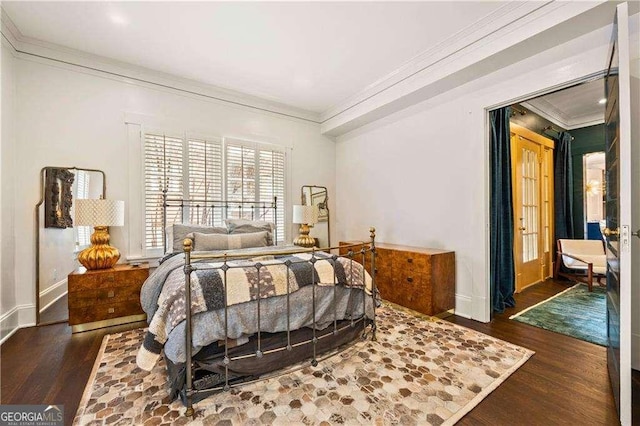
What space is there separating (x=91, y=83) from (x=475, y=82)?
439 cm

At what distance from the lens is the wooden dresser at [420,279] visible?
304 cm

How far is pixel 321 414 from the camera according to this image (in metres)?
1.62

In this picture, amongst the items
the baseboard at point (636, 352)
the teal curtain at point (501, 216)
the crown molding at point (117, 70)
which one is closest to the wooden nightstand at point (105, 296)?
the crown molding at point (117, 70)

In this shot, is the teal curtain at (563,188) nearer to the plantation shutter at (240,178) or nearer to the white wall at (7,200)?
the plantation shutter at (240,178)

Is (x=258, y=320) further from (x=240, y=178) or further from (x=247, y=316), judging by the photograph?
(x=240, y=178)

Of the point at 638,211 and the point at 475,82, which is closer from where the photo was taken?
the point at 638,211

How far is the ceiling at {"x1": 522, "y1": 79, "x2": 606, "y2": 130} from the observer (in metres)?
3.91

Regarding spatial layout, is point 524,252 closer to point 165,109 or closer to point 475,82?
point 475,82

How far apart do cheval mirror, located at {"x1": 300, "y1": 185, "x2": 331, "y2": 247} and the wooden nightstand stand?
2609mm

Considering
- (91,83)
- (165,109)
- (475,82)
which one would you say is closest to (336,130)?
(475,82)

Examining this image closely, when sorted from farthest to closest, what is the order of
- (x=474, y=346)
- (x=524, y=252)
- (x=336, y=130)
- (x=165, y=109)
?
(x=336, y=130)
(x=524, y=252)
(x=165, y=109)
(x=474, y=346)

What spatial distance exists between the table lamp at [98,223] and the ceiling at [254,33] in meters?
1.71

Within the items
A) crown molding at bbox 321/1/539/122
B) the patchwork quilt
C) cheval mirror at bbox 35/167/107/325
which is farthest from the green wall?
cheval mirror at bbox 35/167/107/325

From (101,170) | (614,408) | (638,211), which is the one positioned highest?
(101,170)
